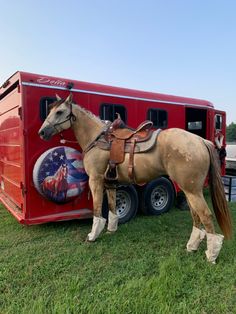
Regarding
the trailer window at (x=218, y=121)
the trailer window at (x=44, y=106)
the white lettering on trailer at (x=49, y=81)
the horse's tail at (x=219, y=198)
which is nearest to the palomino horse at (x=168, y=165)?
the horse's tail at (x=219, y=198)

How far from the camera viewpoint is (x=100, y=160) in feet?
15.5

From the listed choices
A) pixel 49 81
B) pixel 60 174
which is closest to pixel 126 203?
pixel 60 174

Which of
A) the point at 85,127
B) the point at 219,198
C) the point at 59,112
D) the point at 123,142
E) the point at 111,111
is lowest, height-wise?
the point at 219,198

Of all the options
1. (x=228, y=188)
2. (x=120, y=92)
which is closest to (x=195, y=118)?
(x=228, y=188)

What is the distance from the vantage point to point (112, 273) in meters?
3.58

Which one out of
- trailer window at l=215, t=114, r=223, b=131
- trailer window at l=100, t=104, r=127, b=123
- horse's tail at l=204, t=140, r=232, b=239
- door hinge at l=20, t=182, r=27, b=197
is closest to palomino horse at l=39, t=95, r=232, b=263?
horse's tail at l=204, t=140, r=232, b=239

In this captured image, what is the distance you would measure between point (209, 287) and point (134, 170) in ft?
6.31

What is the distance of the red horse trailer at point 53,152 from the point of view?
15.6 ft

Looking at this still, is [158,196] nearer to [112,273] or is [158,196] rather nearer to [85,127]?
[85,127]

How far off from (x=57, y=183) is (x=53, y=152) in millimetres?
541

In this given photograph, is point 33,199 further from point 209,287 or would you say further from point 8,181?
point 209,287

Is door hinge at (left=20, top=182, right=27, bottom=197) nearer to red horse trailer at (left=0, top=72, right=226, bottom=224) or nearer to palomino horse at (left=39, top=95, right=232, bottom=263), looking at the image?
red horse trailer at (left=0, top=72, right=226, bottom=224)

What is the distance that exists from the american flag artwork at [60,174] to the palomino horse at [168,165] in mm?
389

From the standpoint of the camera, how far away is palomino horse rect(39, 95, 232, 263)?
3.90m
